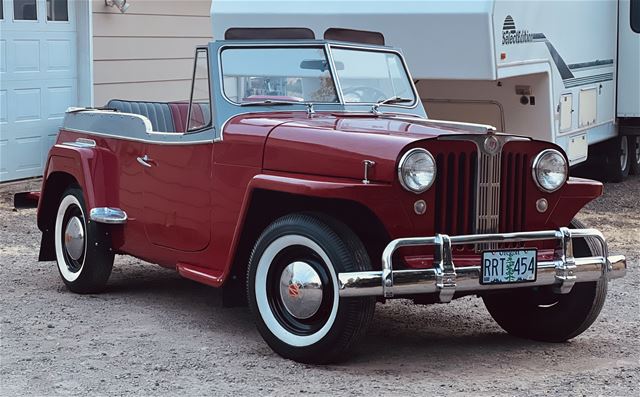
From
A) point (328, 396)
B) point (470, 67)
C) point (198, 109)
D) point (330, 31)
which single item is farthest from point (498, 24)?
point (328, 396)

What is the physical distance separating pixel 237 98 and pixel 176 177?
557 millimetres

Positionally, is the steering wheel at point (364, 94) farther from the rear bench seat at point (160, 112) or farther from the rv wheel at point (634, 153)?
the rv wheel at point (634, 153)

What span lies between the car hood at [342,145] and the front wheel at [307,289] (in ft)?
0.86

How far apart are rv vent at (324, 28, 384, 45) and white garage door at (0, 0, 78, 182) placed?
17.2 ft

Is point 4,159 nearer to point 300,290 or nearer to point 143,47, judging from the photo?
point 143,47

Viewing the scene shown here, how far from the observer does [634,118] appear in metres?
13.9

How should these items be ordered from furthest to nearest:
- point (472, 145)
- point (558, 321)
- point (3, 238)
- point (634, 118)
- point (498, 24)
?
point (634, 118) → point (498, 24) → point (3, 238) → point (558, 321) → point (472, 145)

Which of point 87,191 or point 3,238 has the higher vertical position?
point 87,191

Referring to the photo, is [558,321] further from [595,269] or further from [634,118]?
[634,118]

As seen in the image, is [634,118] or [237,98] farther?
[634,118]

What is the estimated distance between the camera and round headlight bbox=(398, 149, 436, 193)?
17.1 ft

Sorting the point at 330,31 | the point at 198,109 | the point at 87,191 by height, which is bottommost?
the point at 87,191

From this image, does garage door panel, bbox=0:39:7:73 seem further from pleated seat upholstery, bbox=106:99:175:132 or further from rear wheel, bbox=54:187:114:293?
rear wheel, bbox=54:187:114:293

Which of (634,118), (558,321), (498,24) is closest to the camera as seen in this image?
(558,321)
